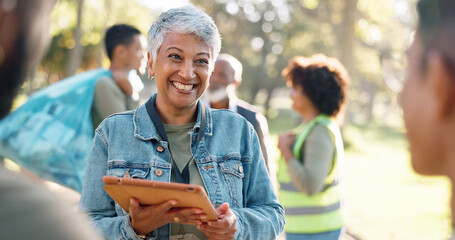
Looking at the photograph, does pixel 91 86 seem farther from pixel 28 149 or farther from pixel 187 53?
pixel 187 53

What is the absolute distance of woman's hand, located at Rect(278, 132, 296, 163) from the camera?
4.28 metres

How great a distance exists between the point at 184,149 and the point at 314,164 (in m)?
1.73

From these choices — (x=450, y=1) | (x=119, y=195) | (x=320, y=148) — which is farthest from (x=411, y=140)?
(x=320, y=148)

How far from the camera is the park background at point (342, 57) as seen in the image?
882 cm

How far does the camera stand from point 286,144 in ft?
14.4

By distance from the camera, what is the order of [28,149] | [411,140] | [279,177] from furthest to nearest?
1. [279,177]
2. [28,149]
3. [411,140]

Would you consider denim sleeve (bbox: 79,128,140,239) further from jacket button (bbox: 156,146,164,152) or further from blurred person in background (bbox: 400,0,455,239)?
blurred person in background (bbox: 400,0,455,239)

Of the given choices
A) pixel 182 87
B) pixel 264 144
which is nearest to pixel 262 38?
pixel 264 144

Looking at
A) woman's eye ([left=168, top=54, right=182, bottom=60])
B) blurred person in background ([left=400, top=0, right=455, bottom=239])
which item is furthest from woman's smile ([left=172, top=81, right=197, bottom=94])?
blurred person in background ([left=400, top=0, right=455, bottom=239])

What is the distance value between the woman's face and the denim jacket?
0.12 meters

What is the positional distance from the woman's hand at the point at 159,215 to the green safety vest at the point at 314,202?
204cm

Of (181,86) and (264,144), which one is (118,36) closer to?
(264,144)

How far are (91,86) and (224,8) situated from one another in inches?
1400

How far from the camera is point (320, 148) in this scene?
4.08 meters
